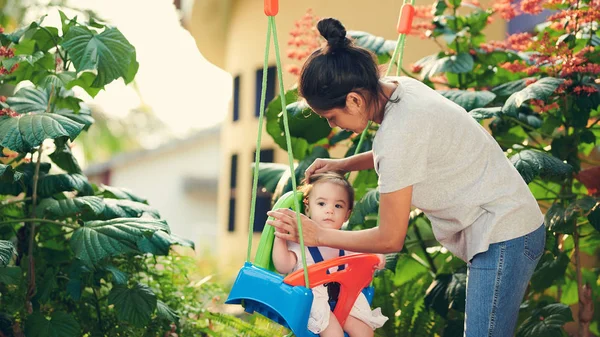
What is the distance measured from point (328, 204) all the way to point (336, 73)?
0.58 m

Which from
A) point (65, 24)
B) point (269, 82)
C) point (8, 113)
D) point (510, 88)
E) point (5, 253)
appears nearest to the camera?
point (5, 253)

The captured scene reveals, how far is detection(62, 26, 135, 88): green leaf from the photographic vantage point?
3.05 meters

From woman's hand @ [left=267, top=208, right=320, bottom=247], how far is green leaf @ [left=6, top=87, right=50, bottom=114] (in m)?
1.44

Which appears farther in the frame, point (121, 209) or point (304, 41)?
point (304, 41)

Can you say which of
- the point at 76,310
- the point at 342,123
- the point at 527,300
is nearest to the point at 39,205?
the point at 76,310

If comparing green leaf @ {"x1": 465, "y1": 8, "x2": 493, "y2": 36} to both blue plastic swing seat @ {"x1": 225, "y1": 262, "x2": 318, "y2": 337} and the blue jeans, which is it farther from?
blue plastic swing seat @ {"x1": 225, "y1": 262, "x2": 318, "y2": 337}

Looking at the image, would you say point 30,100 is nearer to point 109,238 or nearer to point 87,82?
point 87,82

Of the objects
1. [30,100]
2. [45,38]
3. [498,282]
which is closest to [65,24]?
[45,38]

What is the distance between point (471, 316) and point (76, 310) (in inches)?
78.8

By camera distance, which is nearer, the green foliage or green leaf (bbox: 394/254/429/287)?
the green foliage

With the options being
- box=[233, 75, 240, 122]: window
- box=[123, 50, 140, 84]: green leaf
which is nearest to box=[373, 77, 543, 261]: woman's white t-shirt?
box=[123, 50, 140, 84]: green leaf

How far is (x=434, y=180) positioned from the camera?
2.17 m

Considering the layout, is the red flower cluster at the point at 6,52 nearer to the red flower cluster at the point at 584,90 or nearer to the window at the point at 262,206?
the red flower cluster at the point at 584,90

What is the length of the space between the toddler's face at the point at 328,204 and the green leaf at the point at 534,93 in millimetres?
897
